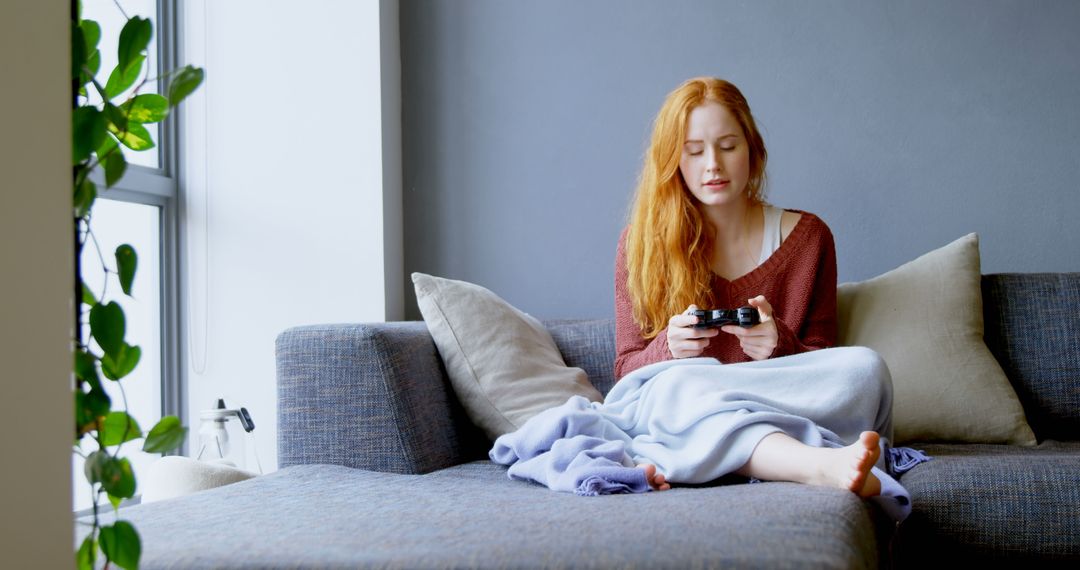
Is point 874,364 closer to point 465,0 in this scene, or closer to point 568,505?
point 568,505

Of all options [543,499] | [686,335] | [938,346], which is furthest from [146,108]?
[938,346]

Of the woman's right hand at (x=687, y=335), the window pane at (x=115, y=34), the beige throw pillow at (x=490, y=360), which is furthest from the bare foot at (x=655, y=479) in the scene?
the window pane at (x=115, y=34)

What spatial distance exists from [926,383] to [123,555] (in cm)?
184

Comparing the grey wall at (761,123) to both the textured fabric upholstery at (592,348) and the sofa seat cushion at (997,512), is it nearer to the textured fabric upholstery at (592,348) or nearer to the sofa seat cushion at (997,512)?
the textured fabric upholstery at (592,348)

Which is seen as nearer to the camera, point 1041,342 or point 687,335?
point 687,335

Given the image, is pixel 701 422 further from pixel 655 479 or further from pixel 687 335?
pixel 687 335

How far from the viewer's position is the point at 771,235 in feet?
7.62

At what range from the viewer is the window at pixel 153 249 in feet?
9.30

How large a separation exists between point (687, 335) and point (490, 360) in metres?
0.43

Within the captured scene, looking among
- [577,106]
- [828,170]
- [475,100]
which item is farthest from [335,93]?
[828,170]

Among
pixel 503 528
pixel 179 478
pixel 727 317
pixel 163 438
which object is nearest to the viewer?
pixel 163 438

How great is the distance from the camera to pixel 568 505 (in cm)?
150

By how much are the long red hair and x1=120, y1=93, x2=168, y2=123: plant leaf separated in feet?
4.56

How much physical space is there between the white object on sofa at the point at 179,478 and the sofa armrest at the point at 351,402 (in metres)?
0.28
